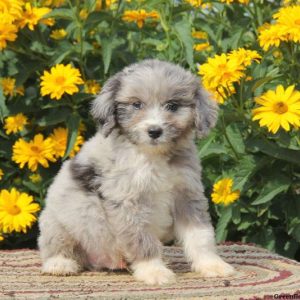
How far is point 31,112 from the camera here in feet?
24.0

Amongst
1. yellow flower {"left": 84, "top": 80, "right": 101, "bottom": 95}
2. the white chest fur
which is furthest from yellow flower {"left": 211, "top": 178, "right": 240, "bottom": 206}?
yellow flower {"left": 84, "top": 80, "right": 101, "bottom": 95}

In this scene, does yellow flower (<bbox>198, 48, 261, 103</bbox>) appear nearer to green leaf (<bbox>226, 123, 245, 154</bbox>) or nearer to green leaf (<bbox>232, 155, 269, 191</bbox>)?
green leaf (<bbox>226, 123, 245, 154</bbox>)

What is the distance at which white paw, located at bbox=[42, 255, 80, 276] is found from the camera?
18.0 ft

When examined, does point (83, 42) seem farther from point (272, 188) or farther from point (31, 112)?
point (272, 188)

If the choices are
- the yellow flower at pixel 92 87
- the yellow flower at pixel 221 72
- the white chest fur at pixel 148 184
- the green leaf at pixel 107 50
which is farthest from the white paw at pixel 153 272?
the yellow flower at pixel 92 87

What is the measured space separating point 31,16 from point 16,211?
167 centimetres

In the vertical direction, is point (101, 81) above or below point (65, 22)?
below

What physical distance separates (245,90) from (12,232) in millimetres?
2559

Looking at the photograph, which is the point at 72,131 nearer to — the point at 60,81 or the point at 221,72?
the point at 60,81

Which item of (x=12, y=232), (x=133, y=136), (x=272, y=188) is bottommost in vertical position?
(x=12, y=232)

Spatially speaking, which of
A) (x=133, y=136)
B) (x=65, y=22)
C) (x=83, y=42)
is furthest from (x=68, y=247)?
(x=65, y=22)

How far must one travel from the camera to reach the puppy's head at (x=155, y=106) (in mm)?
4988

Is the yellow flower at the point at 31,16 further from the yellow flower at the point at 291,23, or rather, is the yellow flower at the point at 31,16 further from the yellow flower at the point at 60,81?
the yellow flower at the point at 291,23

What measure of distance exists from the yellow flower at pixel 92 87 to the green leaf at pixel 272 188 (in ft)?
5.86
